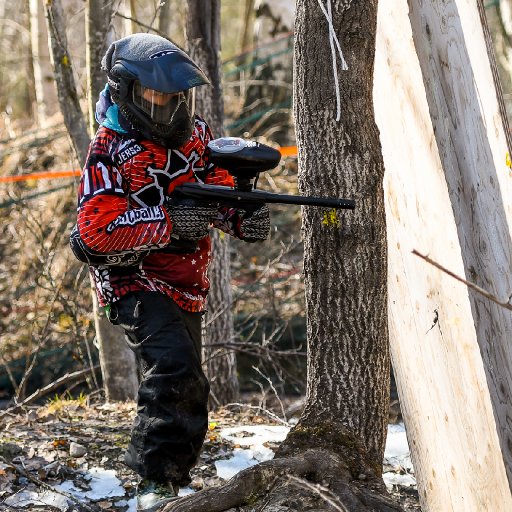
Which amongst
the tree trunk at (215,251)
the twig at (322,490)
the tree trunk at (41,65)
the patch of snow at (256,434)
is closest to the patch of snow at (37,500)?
the patch of snow at (256,434)

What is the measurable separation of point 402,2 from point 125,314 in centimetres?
187

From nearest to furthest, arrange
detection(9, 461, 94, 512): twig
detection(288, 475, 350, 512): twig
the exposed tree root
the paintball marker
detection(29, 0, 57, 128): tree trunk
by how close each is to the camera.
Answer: detection(288, 475, 350, 512): twig
the exposed tree root
the paintball marker
detection(9, 461, 94, 512): twig
detection(29, 0, 57, 128): tree trunk

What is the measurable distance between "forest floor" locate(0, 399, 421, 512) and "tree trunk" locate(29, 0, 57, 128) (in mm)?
8623

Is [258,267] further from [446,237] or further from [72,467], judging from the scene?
[446,237]

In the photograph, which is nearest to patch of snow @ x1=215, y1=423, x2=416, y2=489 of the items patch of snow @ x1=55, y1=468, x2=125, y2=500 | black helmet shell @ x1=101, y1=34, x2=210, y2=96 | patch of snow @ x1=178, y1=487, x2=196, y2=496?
patch of snow @ x1=178, y1=487, x2=196, y2=496

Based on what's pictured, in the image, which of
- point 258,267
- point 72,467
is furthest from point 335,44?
point 258,267

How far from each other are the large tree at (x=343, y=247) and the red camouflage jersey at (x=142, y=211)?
0.55m

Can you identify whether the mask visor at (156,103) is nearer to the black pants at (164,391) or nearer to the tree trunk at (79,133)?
the black pants at (164,391)

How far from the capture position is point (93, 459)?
4867mm

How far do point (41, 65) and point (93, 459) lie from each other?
10713mm

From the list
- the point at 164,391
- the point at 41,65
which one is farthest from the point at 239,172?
the point at 41,65

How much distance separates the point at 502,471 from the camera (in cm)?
379

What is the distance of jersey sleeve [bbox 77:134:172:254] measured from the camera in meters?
3.61

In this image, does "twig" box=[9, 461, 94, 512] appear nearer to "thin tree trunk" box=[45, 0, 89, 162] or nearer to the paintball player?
the paintball player
